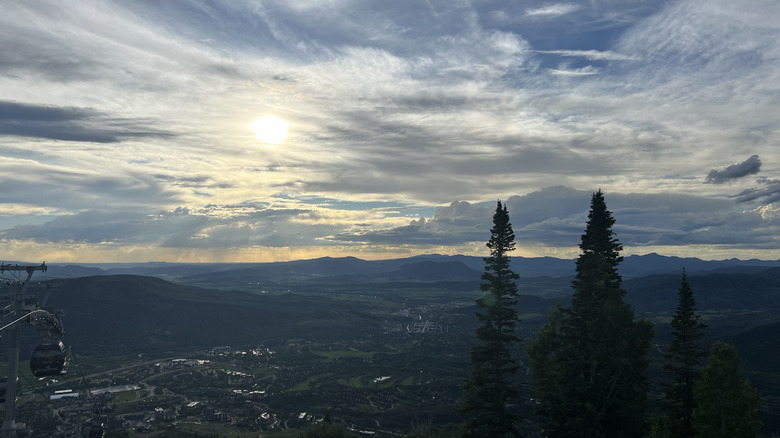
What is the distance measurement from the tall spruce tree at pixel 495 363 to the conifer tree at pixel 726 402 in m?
14.9

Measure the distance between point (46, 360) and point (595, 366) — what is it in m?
68.2

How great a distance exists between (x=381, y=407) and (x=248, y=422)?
46865 mm

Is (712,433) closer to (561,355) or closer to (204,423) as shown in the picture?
(561,355)

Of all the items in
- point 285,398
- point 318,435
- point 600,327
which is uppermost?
point 600,327

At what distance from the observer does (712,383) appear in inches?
1446

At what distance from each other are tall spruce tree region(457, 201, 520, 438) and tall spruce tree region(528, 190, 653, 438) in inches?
148

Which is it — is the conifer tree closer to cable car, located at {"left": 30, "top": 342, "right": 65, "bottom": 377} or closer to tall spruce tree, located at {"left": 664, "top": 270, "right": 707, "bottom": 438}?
tall spruce tree, located at {"left": 664, "top": 270, "right": 707, "bottom": 438}

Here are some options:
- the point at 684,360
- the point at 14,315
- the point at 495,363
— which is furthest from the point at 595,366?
the point at 14,315

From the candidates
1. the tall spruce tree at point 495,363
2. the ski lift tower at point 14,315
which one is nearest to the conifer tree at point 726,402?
the tall spruce tree at point 495,363

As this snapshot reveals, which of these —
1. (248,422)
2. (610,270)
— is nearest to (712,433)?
(610,270)

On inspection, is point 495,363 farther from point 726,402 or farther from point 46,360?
point 46,360

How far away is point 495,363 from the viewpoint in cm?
4844

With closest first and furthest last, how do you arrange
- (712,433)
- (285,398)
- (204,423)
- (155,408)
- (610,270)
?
(712,433) → (610,270) → (204,423) → (155,408) → (285,398)

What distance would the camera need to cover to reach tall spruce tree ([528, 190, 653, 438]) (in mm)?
43000
